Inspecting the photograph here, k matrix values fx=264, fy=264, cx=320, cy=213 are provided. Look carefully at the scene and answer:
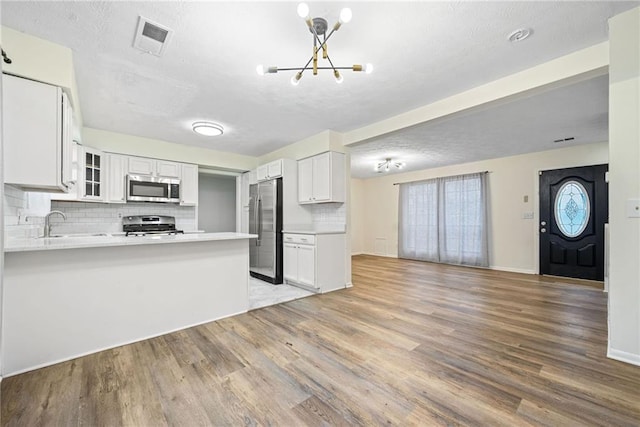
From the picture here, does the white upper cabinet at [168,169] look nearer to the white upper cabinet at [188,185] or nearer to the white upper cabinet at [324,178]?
the white upper cabinet at [188,185]

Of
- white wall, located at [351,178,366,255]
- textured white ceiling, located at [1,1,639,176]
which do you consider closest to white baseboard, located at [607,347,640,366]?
textured white ceiling, located at [1,1,639,176]

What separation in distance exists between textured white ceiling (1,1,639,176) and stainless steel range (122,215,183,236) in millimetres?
1815

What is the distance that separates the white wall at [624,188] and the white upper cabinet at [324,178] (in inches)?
115

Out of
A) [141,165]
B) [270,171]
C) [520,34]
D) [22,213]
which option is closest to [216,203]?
[141,165]

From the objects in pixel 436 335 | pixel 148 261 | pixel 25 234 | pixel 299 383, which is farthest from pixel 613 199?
pixel 25 234

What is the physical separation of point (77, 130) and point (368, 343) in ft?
14.2

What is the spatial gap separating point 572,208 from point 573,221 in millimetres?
244

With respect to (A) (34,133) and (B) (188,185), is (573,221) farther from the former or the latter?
(A) (34,133)

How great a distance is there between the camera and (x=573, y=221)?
4883 millimetres

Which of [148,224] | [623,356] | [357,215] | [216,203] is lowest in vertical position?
[623,356]

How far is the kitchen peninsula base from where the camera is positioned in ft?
6.19

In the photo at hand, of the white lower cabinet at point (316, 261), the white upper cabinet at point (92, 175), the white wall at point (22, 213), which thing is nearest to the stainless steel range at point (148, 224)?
the white upper cabinet at point (92, 175)

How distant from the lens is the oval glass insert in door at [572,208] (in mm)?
4781

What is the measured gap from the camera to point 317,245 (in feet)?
12.7
